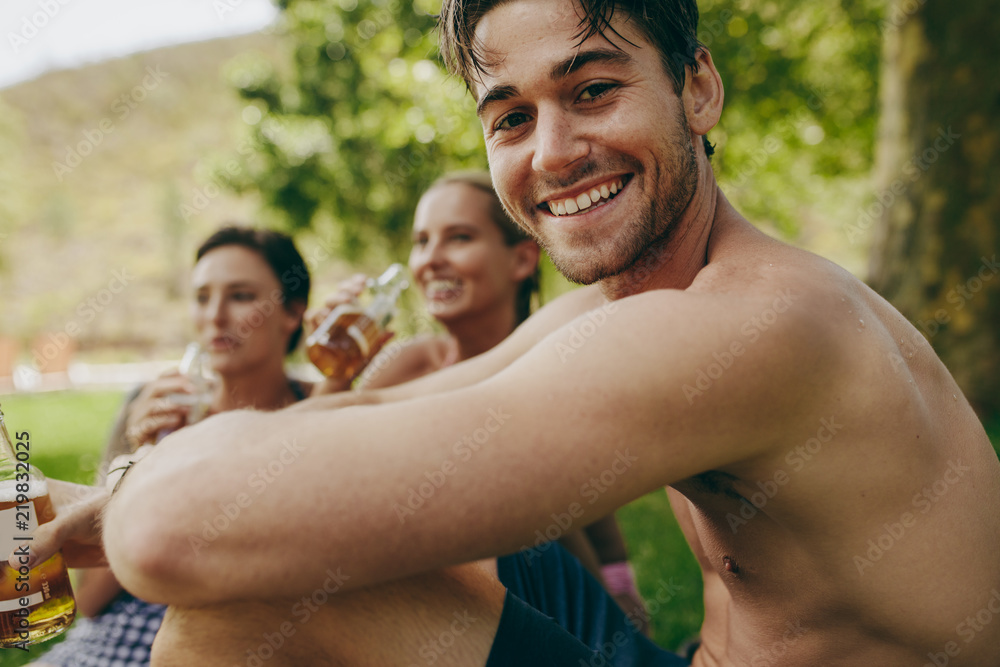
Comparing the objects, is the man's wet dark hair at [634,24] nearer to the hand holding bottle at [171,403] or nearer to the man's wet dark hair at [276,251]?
the hand holding bottle at [171,403]

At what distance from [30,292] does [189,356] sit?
194ft

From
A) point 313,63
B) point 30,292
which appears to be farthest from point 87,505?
point 30,292

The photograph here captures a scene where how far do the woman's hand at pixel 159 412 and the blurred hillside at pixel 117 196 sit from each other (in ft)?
5.38

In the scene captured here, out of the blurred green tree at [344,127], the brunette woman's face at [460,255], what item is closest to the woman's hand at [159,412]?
the brunette woman's face at [460,255]

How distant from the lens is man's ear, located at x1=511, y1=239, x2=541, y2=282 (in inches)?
157

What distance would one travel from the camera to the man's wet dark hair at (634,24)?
5.33 ft

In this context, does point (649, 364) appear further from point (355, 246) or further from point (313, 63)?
point (355, 246)

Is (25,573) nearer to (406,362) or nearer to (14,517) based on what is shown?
(14,517)

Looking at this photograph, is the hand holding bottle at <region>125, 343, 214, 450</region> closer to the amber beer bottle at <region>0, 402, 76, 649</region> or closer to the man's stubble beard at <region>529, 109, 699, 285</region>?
the amber beer bottle at <region>0, 402, 76, 649</region>

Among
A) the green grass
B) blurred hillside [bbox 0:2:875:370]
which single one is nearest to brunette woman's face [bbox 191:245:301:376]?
blurred hillside [bbox 0:2:875:370]

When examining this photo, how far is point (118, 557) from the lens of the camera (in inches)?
45.0

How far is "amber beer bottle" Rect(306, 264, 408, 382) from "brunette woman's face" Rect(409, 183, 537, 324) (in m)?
0.62

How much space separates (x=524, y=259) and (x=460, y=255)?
45cm

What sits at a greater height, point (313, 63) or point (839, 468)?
point (313, 63)
